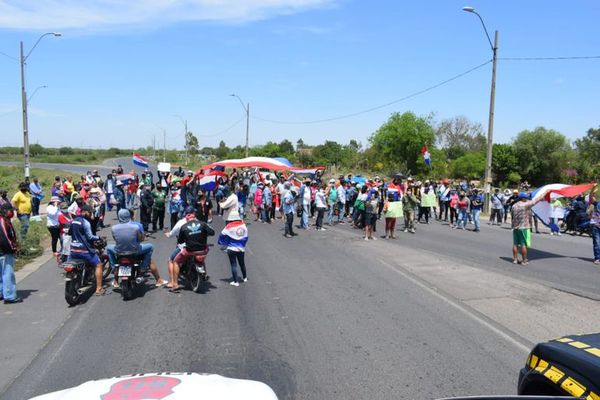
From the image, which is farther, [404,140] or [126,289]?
[404,140]

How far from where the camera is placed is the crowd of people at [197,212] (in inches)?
357

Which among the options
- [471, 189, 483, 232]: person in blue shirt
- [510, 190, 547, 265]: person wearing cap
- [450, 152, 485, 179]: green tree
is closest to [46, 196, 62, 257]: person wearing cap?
[510, 190, 547, 265]: person wearing cap

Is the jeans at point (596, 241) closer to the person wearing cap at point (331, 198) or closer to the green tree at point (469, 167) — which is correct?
the person wearing cap at point (331, 198)

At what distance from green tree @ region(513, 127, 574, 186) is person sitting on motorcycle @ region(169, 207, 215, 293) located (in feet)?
201

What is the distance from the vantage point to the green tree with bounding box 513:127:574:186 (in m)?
62.3

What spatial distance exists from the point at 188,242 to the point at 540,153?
6385 centimetres

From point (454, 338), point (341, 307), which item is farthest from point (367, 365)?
point (341, 307)

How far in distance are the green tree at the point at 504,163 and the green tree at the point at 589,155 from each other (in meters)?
7.02

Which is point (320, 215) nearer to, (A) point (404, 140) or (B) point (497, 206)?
(B) point (497, 206)

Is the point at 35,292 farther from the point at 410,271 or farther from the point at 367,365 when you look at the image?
the point at 410,271

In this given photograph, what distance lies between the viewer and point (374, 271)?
36.9 ft

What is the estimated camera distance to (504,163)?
6184 cm

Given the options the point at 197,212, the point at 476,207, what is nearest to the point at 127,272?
the point at 197,212

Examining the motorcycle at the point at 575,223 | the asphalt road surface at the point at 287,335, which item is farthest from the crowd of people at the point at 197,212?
the asphalt road surface at the point at 287,335
